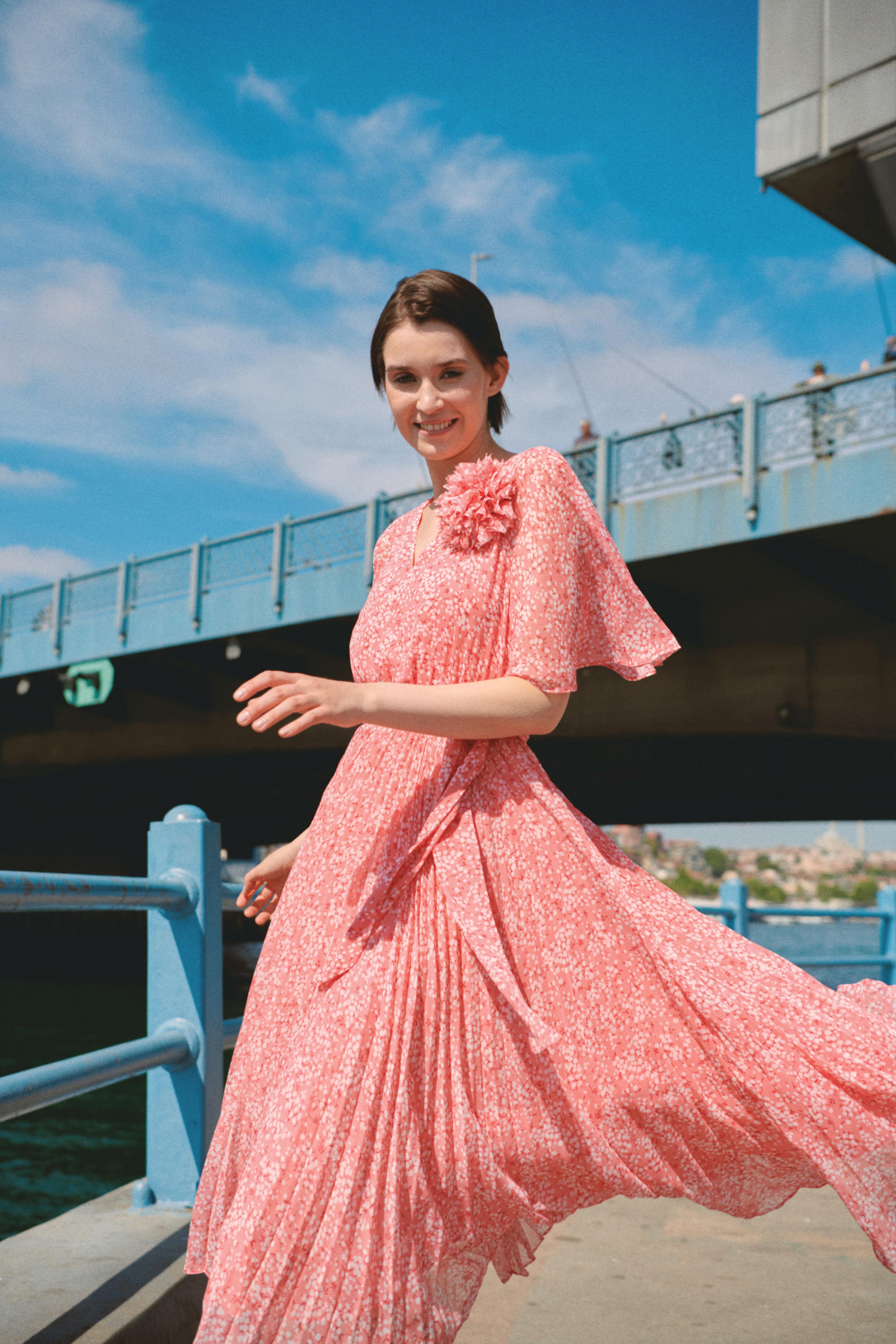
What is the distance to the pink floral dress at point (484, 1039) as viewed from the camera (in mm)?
1392

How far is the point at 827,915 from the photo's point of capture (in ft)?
29.0

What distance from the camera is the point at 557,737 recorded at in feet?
47.1

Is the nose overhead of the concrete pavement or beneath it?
overhead

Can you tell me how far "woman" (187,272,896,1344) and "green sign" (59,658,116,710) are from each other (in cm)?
1364

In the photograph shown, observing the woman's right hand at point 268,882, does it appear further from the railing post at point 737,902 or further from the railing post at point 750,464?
the railing post at point 750,464

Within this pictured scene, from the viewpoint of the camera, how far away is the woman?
1.40 m

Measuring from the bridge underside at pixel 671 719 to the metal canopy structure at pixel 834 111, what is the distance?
10.1ft

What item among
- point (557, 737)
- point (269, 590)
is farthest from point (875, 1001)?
point (557, 737)

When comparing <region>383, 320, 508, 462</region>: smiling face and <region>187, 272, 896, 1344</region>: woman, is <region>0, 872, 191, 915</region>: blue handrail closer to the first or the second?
<region>187, 272, 896, 1344</region>: woman

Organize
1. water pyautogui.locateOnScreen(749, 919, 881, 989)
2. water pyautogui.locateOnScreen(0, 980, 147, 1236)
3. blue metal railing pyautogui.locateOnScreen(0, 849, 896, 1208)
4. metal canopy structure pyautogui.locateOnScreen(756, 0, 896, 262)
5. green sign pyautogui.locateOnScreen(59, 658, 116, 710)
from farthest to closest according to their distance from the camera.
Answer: water pyautogui.locateOnScreen(749, 919, 881, 989)
green sign pyautogui.locateOnScreen(59, 658, 116, 710)
water pyautogui.locateOnScreen(0, 980, 147, 1236)
metal canopy structure pyautogui.locateOnScreen(756, 0, 896, 262)
blue metal railing pyautogui.locateOnScreen(0, 849, 896, 1208)

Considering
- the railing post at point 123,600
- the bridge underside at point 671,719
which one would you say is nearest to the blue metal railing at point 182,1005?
the bridge underside at point 671,719

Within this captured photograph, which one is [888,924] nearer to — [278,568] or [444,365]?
[278,568]

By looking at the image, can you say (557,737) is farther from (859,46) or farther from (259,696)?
(259,696)

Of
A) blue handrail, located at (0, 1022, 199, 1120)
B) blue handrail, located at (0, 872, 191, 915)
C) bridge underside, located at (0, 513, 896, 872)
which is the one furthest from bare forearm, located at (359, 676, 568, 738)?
bridge underside, located at (0, 513, 896, 872)
